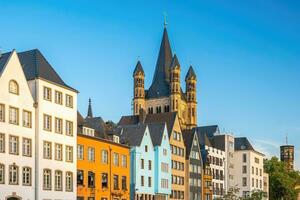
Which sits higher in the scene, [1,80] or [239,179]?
[1,80]

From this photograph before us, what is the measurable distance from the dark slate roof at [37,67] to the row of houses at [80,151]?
141mm

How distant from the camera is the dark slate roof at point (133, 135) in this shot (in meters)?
93.0

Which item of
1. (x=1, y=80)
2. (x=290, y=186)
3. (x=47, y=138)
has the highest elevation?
(x=1, y=80)

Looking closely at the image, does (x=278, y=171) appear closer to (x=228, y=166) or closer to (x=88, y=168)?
(x=228, y=166)

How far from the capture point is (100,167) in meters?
82.1

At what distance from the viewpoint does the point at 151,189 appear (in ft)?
317

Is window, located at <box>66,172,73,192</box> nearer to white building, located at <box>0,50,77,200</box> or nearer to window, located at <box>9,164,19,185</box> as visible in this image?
white building, located at <box>0,50,77,200</box>

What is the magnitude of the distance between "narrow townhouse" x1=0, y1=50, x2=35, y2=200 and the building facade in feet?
385

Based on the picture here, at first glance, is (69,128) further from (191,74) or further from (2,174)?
(191,74)

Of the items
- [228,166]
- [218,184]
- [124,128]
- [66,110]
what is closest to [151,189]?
[124,128]

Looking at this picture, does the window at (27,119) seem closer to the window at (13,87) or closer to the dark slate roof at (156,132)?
the window at (13,87)

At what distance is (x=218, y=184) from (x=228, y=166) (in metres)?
10.3

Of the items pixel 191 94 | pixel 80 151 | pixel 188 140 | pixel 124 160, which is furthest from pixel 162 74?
pixel 80 151

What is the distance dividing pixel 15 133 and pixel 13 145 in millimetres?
1311
